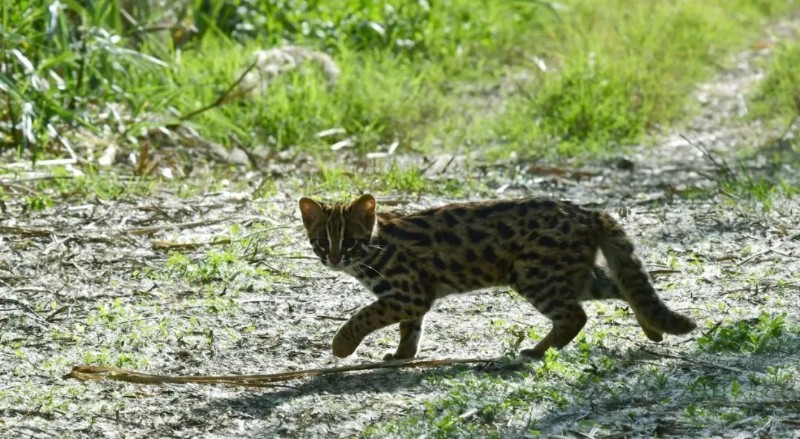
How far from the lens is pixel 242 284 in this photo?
7.40 meters

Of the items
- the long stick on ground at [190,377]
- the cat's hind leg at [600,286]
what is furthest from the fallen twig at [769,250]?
the long stick on ground at [190,377]

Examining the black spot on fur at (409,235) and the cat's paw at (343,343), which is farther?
the black spot on fur at (409,235)

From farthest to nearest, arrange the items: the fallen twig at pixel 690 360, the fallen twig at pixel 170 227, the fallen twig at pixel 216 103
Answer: the fallen twig at pixel 216 103
the fallen twig at pixel 170 227
the fallen twig at pixel 690 360

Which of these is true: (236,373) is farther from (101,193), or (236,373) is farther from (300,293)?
(101,193)

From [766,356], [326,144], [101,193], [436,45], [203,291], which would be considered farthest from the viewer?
[436,45]

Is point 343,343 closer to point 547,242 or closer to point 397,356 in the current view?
point 397,356

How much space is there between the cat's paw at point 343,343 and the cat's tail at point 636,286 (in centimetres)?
132

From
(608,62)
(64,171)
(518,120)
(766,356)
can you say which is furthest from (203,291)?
(608,62)

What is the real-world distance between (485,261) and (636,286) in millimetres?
752

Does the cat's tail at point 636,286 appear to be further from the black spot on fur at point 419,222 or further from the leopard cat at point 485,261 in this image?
the black spot on fur at point 419,222

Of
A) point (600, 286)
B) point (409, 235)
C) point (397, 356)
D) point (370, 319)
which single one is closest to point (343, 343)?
point (370, 319)

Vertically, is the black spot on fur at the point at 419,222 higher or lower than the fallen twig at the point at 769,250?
higher

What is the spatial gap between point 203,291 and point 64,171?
8.18ft

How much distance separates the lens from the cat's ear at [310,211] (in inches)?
263
